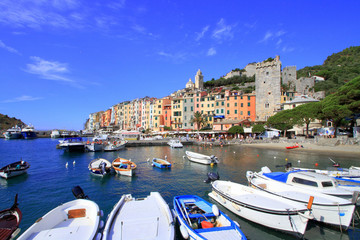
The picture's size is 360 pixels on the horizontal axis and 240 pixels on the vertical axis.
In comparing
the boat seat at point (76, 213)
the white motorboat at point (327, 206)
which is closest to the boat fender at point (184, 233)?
the boat seat at point (76, 213)

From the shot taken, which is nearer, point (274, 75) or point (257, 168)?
point (257, 168)

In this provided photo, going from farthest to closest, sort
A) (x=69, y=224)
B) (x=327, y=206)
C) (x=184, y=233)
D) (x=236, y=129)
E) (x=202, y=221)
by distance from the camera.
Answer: (x=236, y=129) → (x=327, y=206) → (x=202, y=221) → (x=69, y=224) → (x=184, y=233)

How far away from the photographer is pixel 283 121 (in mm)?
51812

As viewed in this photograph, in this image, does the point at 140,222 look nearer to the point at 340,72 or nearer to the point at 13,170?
the point at 13,170

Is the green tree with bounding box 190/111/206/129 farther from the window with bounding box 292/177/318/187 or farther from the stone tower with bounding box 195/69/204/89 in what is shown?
the window with bounding box 292/177/318/187

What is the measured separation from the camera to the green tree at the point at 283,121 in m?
49.9

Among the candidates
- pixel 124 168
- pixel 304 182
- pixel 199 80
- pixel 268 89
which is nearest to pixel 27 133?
pixel 199 80

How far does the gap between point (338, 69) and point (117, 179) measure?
111586mm

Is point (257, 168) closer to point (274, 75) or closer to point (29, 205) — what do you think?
point (29, 205)

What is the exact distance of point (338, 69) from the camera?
93500 millimetres

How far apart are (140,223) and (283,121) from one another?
51.9 metres

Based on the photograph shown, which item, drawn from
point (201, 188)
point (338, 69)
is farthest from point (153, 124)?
point (338, 69)

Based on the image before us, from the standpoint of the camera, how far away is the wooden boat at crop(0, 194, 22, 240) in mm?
8312

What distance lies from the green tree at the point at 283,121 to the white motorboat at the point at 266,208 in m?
42.8
